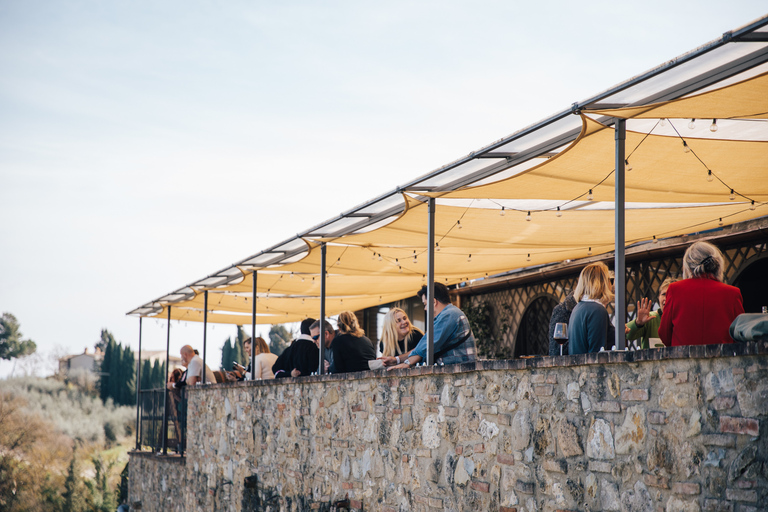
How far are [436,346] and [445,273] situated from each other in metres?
4.60

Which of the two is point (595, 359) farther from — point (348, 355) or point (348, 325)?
point (348, 325)

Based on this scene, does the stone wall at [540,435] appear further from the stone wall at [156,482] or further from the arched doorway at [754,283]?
the arched doorway at [754,283]

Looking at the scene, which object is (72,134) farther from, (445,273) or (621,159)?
(621,159)

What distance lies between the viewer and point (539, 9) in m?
9.76

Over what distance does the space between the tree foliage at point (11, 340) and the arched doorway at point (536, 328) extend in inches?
2289

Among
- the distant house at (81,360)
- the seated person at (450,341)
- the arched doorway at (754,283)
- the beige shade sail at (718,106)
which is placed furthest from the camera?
the distant house at (81,360)

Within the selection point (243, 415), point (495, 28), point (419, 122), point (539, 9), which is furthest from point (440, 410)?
point (419, 122)

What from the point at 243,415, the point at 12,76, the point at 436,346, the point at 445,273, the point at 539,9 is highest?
the point at 12,76

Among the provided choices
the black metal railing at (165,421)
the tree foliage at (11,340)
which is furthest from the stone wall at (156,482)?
the tree foliage at (11,340)

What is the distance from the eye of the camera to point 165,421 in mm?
12391

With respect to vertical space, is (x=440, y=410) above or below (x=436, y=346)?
below

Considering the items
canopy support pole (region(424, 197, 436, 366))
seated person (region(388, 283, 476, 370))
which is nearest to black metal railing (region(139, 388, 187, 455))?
seated person (region(388, 283, 476, 370))

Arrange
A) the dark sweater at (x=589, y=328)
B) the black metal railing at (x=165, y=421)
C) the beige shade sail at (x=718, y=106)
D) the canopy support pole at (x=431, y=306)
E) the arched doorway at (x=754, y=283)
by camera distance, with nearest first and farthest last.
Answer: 1. the beige shade sail at (x=718, y=106)
2. the dark sweater at (x=589, y=328)
3. the canopy support pole at (x=431, y=306)
4. the arched doorway at (x=754, y=283)
5. the black metal railing at (x=165, y=421)

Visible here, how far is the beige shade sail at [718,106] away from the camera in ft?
11.0
